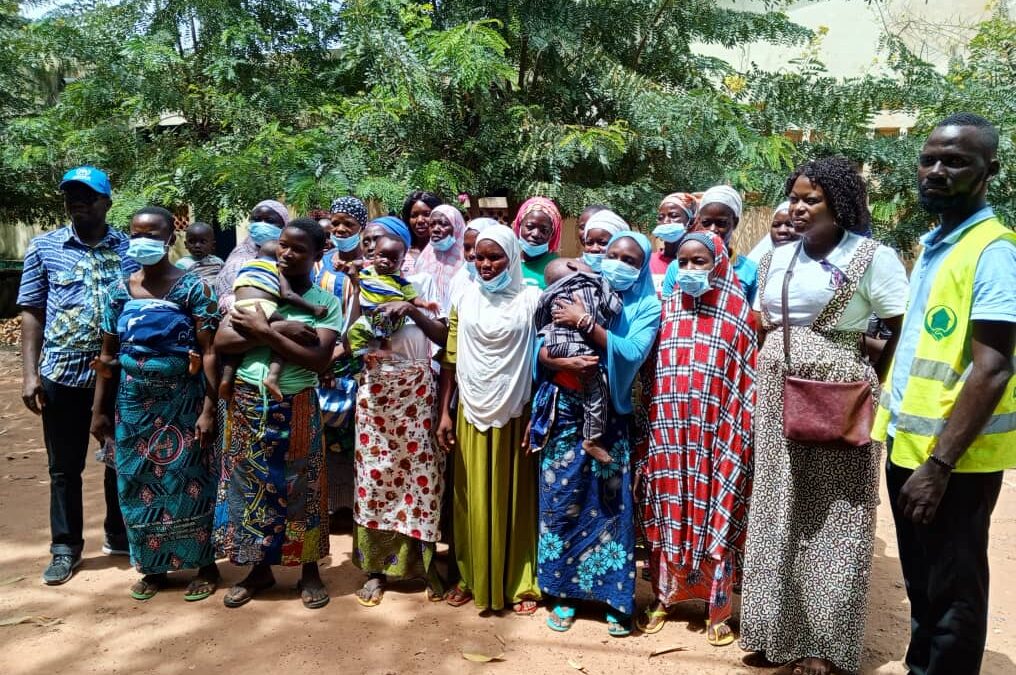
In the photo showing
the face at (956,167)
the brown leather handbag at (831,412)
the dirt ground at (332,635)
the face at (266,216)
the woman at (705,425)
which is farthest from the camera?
the face at (266,216)

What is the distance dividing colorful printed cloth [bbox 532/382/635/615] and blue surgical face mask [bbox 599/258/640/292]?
541 millimetres

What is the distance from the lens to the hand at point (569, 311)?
328cm

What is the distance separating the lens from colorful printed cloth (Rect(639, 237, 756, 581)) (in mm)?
3258

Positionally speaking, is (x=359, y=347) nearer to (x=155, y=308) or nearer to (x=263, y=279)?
(x=263, y=279)

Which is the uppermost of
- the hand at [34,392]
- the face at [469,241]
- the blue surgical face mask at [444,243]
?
the blue surgical face mask at [444,243]

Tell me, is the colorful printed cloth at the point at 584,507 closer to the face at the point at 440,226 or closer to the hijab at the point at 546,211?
the hijab at the point at 546,211

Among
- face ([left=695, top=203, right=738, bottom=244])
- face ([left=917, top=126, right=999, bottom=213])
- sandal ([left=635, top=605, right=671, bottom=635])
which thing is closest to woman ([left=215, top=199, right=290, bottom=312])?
face ([left=695, top=203, right=738, bottom=244])

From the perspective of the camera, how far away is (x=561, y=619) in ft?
11.4

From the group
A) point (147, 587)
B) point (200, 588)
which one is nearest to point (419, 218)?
point (200, 588)

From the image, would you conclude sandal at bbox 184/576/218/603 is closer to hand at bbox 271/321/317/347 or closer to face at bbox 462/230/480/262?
hand at bbox 271/321/317/347

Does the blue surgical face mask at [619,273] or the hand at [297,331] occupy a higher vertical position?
the blue surgical face mask at [619,273]

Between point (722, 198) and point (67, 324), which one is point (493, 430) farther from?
point (67, 324)

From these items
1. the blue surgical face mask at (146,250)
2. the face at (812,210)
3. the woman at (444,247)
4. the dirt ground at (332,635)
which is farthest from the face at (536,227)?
the dirt ground at (332,635)

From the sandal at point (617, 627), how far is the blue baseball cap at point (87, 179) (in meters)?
3.35
